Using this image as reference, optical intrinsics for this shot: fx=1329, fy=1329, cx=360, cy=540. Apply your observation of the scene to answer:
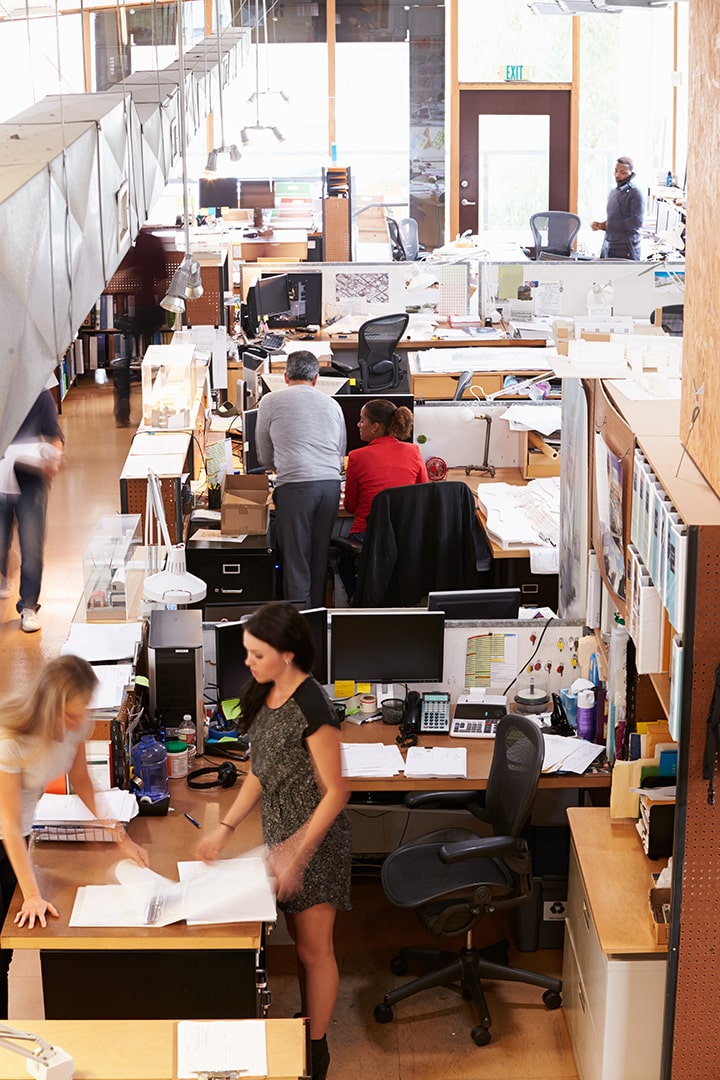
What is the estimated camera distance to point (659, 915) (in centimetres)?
384

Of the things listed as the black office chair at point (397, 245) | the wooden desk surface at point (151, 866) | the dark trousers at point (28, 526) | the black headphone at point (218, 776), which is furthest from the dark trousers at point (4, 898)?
the black office chair at point (397, 245)

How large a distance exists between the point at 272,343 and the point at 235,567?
137 inches

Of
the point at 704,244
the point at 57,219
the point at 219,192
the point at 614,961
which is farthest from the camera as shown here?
the point at 219,192

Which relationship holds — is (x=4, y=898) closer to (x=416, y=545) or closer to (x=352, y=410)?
(x=416, y=545)

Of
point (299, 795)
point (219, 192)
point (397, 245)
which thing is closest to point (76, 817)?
point (299, 795)

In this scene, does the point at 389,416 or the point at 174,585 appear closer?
the point at 174,585

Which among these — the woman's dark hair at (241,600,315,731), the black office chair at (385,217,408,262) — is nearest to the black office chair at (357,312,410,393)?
the black office chair at (385,217,408,262)

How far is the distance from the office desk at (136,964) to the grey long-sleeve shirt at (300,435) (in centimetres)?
317

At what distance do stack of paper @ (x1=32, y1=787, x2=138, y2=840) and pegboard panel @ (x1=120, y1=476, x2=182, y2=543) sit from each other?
5.88 feet

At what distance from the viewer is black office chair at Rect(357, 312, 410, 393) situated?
952 centimetres

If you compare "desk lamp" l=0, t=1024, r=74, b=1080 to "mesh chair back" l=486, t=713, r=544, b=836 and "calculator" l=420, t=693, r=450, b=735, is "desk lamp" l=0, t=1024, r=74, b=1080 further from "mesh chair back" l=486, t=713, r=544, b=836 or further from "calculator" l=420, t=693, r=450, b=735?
"calculator" l=420, t=693, r=450, b=735

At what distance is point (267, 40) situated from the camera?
15609mm

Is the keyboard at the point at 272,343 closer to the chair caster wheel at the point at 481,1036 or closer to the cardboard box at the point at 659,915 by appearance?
the chair caster wheel at the point at 481,1036

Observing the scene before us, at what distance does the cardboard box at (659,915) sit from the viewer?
12.4 feet
